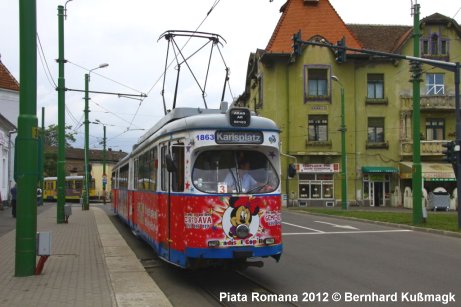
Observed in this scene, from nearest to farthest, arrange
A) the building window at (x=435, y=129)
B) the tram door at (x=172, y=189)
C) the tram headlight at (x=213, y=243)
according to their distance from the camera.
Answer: the tram headlight at (x=213, y=243) < the tram door at (x=172, y=189) < the building window at (x=435, y=129)

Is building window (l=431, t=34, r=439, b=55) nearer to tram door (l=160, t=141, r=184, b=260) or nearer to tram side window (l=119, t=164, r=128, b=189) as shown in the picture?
tram side window (l=119, t=164, r=128, b=189)

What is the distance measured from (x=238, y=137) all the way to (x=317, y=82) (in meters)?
37.6

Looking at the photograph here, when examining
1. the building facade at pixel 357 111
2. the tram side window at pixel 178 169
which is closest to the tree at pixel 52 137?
the building facade at pixel 357 111

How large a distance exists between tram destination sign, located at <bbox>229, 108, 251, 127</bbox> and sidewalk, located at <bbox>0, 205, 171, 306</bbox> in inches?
117

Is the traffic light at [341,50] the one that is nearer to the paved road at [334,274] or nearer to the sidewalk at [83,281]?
the paved road at [334,274]

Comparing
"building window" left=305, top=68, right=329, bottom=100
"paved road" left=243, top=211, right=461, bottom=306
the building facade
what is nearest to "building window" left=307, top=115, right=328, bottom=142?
the building facade

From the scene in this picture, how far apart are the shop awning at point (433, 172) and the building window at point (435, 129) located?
264cm

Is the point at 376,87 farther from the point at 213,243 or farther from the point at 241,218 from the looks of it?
the point at 213,243

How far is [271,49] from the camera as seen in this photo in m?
46.0

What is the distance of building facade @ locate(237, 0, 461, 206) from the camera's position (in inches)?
1757

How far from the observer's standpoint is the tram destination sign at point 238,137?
30.3 ft

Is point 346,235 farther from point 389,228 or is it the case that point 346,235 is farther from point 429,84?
point 429,84

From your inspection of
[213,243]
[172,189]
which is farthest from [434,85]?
[213,243]

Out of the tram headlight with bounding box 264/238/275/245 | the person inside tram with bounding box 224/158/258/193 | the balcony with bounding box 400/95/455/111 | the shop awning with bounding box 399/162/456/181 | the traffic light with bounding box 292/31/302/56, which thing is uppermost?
the balcony with bounding box 400/95/455/111
